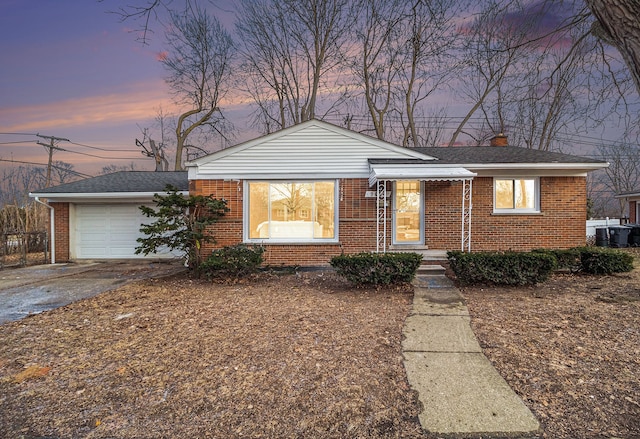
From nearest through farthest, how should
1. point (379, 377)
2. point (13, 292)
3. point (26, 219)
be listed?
point (379, 377) → point (13, 292) → point (26, 219)

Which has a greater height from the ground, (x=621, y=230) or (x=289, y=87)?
(x=289, y=87)

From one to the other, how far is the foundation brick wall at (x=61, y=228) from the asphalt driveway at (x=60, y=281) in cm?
71

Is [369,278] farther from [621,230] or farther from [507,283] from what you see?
[621,230]

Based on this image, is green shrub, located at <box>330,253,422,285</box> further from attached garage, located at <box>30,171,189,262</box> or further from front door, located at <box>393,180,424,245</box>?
attached garage, located at <box>30,171,189,262</box>

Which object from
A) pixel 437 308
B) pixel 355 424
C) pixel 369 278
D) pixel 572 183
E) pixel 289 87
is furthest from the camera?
pixel 289 87

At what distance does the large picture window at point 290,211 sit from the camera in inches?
388

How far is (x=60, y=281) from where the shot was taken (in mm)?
8828

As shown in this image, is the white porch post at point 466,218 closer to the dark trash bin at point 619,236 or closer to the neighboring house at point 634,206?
the dark trash bin at point 619,236

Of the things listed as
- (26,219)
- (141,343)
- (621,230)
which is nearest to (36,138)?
(26,219)

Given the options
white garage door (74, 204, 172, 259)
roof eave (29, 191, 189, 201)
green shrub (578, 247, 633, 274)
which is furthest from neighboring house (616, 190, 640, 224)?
white garage door (74, 204, 172, 259)

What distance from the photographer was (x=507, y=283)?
6961mm

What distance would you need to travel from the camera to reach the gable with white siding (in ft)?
31.9

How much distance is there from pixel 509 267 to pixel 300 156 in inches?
229

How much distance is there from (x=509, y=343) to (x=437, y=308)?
163 cm
